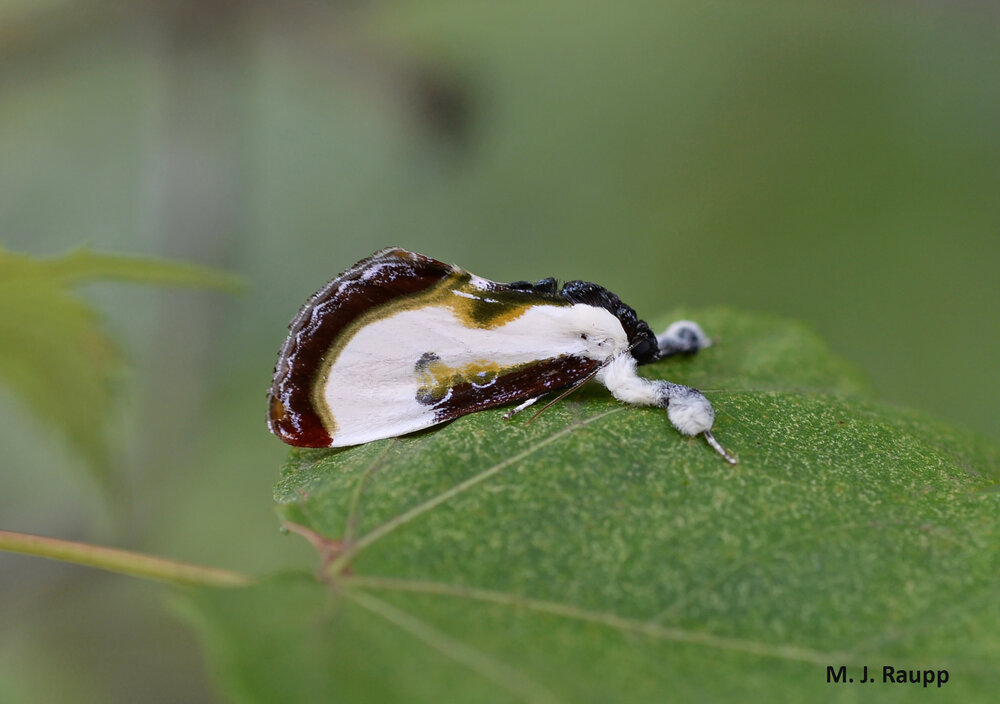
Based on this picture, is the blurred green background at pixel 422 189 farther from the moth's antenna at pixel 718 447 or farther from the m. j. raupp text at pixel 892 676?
the m. j. raupp text at pixel 892 676

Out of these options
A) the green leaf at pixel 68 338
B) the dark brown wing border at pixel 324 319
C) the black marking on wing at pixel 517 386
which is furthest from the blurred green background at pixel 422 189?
the black marking on wing at pixel 517 386

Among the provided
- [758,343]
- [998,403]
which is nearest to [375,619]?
[758,343]

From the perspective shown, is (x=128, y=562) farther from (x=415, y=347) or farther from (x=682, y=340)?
(x=682, y=340)

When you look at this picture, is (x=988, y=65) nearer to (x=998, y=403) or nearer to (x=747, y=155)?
(x=747, y=155)

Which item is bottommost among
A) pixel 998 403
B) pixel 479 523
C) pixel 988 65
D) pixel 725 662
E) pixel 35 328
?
pixel 998 403

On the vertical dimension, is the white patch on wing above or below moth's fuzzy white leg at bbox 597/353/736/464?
above

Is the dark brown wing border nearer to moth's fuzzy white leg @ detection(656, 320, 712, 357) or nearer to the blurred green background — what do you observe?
moth's fuzzy white leg @ detection(656, 320, 712, 357)

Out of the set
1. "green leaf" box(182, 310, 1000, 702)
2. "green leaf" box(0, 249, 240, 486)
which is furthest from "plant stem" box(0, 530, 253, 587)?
"green leaf" box(0, 249, 240, 486)
